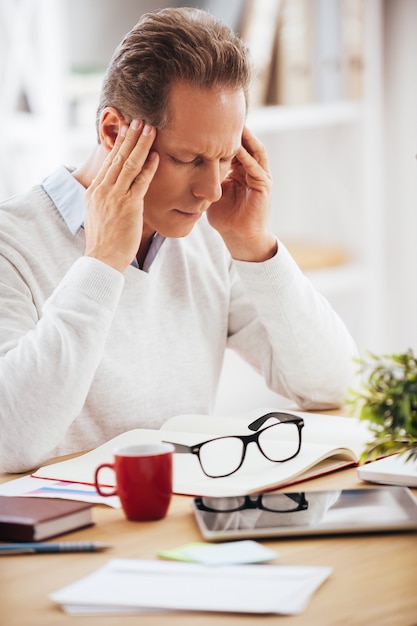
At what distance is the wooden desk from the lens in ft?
2.76

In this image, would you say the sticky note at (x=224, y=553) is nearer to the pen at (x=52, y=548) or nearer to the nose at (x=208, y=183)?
the pen at (x=52, y=548)

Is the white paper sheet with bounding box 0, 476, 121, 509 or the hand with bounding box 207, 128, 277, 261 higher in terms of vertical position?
the hand with bounding box 207, 128, 277, 261

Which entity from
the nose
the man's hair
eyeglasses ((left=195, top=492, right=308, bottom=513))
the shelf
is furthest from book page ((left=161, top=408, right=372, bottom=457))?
the shelf

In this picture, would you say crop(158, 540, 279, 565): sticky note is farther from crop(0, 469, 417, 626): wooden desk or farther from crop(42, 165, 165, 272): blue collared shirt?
crop(42, 165, 165, 272): blue collared shirt

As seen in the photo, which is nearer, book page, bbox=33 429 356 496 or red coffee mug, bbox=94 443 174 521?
A: red coffee mug, bbox=94 443 174 521

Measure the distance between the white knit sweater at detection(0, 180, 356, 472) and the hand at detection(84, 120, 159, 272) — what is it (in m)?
0.06

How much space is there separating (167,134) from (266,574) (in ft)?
2.74

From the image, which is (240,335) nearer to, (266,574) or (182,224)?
(182,224)

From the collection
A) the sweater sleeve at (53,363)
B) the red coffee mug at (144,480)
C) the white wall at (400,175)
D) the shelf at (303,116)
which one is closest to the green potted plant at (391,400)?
the red coffee mug at (144,480)

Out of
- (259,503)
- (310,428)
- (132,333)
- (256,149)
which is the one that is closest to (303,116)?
(256,149)

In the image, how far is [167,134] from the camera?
1.56 metres

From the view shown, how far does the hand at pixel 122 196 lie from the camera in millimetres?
1492

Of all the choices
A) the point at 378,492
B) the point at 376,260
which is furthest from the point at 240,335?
the point at 376,260

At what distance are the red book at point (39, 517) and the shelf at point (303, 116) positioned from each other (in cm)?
214
